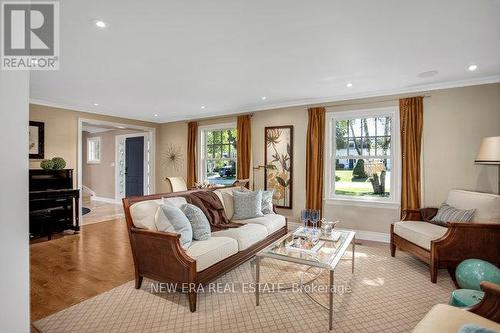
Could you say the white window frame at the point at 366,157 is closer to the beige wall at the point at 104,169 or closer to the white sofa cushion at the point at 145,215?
the white sofa cushion at the point at 145,215

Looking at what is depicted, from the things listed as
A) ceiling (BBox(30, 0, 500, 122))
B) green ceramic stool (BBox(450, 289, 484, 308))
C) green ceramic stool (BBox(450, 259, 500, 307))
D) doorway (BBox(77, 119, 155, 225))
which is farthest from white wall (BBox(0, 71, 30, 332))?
doorway (BBox(77, 119, 155, 225))

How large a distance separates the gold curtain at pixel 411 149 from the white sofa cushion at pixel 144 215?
3.56 meters

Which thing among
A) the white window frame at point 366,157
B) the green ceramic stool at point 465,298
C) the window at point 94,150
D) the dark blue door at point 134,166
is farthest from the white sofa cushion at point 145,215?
the window at point 94,150

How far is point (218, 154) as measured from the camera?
621 cm

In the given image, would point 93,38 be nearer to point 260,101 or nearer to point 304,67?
point 304,67

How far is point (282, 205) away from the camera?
5109 mm

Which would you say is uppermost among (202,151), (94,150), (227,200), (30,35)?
(30,35)

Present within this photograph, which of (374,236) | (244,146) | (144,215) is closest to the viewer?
(144,215)

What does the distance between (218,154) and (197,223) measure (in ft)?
11.9

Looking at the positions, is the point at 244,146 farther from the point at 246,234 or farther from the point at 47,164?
the point at 47,164

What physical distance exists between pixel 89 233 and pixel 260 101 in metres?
3.99

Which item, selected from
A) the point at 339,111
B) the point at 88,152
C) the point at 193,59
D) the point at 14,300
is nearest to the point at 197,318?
the point at 14,300

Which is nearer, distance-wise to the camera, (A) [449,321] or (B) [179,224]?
(A) [449,321]

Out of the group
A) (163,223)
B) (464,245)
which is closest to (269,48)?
(163,223)
